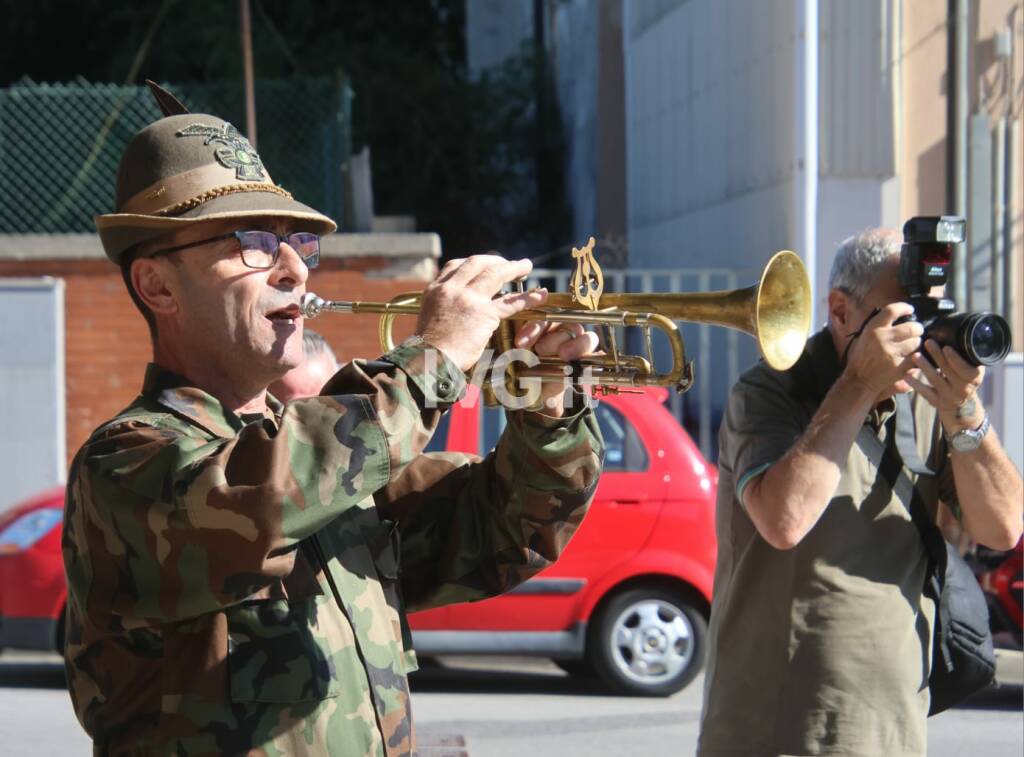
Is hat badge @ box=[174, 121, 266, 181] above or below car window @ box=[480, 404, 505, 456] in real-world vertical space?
above

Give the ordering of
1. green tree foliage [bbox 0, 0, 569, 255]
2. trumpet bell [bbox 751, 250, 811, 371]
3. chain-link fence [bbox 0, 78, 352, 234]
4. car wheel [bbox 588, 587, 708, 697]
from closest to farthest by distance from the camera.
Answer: trumpet bell [bbox 751, 250, 811, 371] → car wheel [bbox 588, 587, 708, 697] → chain-link fence [bbox 0, 78, 352, 234] → green tree foliage [bbox 0, 0, 569, 255]

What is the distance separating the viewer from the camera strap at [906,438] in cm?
310

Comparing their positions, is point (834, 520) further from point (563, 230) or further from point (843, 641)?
point (563, 230)

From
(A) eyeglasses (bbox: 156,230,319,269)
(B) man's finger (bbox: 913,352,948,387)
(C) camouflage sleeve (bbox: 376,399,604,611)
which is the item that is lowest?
(C) camouflage sleeve (bbox: 376,399,604,611)

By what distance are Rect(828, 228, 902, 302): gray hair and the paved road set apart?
3143 millimetres

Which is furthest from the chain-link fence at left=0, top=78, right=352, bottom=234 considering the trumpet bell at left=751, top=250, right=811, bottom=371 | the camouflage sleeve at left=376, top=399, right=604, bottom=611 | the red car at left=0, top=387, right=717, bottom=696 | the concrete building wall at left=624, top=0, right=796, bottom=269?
the camouflage sleeve at left=376, top=399, right=604, bottom=611

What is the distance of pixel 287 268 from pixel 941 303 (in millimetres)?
1485

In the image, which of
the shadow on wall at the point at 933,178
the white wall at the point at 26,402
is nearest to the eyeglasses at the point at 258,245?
the white wall at the point at 26,402

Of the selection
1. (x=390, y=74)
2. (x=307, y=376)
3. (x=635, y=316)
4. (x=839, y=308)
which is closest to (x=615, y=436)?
(x=307, y=376)

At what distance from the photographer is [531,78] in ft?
57.1

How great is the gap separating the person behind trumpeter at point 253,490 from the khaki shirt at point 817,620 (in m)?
0.78

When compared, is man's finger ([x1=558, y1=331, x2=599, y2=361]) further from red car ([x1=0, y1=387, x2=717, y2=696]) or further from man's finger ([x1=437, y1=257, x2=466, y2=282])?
red car ([x1=0, y1=387, x2=717, y2=696])

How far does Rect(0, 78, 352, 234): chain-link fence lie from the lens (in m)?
10.5

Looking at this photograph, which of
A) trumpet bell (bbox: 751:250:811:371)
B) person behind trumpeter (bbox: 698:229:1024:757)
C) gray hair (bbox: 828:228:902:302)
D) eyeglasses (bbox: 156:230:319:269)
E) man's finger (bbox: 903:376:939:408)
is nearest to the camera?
eyeglasses (bbox: 156:230:319:269)
